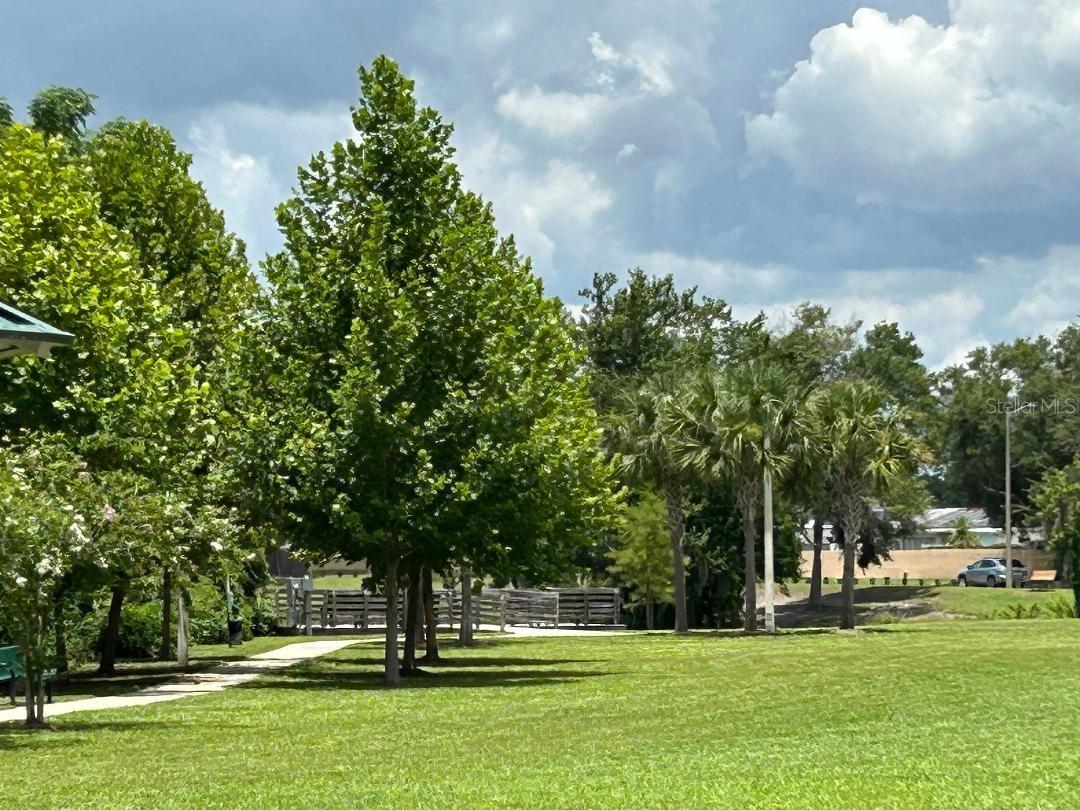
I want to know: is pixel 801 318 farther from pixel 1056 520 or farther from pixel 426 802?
pixel 426 802

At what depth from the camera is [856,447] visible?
4775 cm

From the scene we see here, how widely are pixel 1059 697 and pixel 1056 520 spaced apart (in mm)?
65661

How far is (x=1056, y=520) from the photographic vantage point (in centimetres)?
8306

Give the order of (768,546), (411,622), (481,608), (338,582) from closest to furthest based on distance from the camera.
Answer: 1. (411,622)
2. (768,546)
3. (481,608)
4. (338,582)

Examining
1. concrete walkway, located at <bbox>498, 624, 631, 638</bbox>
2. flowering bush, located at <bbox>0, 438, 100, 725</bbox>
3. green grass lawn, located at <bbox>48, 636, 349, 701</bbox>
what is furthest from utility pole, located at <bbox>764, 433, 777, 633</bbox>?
flowering bush, located at <bbox>0, 438, 100, 725</bbox>

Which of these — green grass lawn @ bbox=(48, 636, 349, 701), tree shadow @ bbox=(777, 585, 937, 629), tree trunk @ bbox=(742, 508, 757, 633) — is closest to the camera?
green grass lawn @ bbox=(48, 636, 349, 701)

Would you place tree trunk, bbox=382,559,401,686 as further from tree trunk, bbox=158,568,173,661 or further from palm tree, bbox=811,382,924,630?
palm tree, bbox=811,382,924,630

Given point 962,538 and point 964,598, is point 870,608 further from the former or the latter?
point 962,538

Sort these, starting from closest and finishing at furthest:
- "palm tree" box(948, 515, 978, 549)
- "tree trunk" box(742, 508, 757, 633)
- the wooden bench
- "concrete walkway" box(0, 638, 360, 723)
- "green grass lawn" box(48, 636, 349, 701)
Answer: "concrete walkway" box(0, 638, 360, 723) → "green grass lawn" box(48, 636, 349, 701) → "tree trunk" box(742, 508, 757, 633) → the wooden bench → "palm tree" box(948, 515, 978, 549)

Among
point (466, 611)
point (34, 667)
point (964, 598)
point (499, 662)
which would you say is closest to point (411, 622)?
point (499, 662)

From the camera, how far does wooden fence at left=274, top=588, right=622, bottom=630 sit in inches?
2172

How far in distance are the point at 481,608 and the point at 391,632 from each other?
31443mm

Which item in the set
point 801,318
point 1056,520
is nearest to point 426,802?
point 1056,520

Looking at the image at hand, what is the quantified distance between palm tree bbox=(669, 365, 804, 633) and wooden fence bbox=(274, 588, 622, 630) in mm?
Answer: 10685
